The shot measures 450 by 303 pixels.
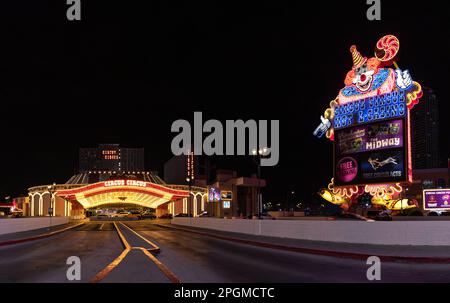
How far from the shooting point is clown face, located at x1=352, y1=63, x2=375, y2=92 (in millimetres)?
58938

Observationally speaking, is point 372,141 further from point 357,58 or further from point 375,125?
point 357,58

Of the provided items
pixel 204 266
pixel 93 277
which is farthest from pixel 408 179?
pixel 93 277

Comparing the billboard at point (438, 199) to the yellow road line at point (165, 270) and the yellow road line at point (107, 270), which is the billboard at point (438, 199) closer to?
the yellow road line at point (165, 270)

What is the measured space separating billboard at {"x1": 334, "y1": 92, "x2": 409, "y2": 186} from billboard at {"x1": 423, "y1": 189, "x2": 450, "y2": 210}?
45.8 feet

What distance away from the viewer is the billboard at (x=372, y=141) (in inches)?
2175

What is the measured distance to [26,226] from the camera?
1641 inches

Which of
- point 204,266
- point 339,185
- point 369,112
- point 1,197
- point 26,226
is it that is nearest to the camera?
point 204,266

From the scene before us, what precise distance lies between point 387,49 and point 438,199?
2263cm

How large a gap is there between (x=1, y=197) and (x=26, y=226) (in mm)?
154725

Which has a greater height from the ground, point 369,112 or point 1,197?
point 369,112

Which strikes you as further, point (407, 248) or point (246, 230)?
point (246, 230)

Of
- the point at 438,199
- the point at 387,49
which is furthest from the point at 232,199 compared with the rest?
the point at 387,49

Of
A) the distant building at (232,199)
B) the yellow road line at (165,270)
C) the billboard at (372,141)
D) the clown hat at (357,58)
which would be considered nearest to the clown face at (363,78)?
the clown hat at (357,58)
